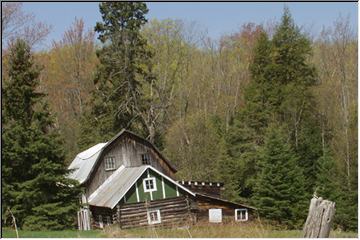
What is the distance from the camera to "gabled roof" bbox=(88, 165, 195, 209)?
83.9ft

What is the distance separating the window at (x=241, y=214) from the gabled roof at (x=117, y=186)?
3.01m

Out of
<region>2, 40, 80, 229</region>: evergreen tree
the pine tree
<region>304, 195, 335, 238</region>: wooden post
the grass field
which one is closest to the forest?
the pine tree

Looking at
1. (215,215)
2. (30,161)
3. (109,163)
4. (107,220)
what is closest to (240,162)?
(215,215)

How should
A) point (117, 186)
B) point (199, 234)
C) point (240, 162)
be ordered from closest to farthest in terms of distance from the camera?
1. point (199, 234)
2. point (117, 186)
3. point (240, 162)

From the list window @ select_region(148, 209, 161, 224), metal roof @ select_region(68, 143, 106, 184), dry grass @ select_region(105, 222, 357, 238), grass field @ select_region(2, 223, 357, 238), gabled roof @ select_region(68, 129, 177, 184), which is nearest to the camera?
dry grass @ select_region(105, 222, 357, 238)

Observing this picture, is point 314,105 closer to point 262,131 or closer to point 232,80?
point 262,131

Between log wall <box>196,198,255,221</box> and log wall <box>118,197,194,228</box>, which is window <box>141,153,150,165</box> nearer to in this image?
log wall <box>196,198,255,221</box>

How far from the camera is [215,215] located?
28.8m

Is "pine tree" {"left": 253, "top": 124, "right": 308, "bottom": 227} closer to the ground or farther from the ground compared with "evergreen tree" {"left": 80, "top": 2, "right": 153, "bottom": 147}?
→ closer to the ground

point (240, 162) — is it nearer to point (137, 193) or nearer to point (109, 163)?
point (109, 163)

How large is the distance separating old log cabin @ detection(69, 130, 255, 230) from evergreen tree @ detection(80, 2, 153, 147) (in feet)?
12.9

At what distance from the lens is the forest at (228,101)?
27.5m

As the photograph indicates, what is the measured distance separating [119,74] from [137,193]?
500 inches

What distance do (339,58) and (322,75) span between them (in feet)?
13.7
